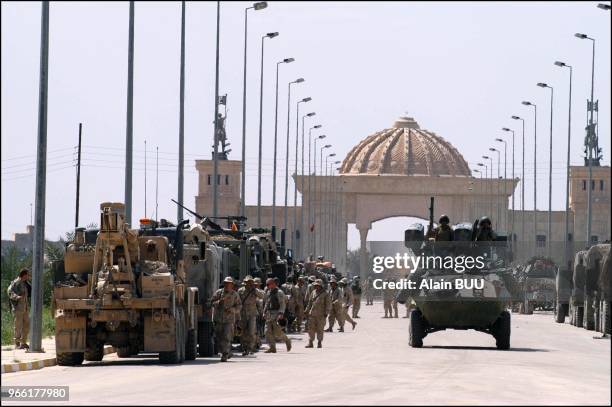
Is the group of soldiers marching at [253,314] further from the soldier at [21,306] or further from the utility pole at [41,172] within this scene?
the soldier at [21,306]

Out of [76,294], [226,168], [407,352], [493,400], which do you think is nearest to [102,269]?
[76,294]

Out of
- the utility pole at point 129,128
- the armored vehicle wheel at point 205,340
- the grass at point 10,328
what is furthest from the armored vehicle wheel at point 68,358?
the utility pole at point 129,128

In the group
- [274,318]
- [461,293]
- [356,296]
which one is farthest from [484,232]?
[356,296]

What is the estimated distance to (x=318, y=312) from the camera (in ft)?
117

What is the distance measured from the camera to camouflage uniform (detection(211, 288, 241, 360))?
1147 inches

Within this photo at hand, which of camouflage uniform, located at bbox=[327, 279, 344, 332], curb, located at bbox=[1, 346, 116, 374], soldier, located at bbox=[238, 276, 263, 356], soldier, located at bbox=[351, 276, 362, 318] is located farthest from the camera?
soldier, located at bbox=[351, 276, 362, 318]

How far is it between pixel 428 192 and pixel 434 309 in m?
108

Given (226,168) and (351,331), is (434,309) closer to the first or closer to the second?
(351,331)

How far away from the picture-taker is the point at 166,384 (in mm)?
21484

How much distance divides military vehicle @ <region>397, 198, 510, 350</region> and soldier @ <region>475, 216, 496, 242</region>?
111mm

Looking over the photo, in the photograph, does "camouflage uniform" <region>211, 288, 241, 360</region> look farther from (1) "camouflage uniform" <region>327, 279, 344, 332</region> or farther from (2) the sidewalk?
(1) "camouflage uniform" <region>327, 279, 344, 332</region>

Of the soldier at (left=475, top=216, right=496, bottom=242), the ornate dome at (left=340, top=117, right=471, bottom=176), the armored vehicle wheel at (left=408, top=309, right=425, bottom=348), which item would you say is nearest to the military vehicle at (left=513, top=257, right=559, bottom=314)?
the soldier at (left=475, top=216, right=496, bottom=242)

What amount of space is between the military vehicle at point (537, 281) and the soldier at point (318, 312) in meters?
27.7

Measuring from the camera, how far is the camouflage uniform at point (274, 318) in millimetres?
32719
